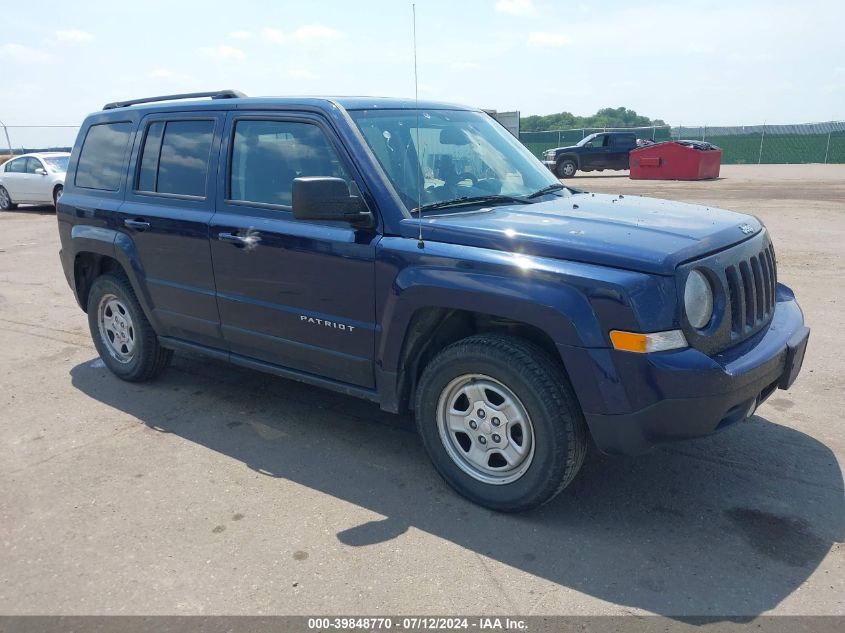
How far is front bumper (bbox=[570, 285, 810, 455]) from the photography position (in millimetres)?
3000

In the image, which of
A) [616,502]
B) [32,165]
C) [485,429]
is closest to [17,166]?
[32,165]

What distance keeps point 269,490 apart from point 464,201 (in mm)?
1880

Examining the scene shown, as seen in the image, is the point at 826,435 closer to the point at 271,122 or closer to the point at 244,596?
the point at 244,596

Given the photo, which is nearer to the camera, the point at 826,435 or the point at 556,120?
the point at 826,435

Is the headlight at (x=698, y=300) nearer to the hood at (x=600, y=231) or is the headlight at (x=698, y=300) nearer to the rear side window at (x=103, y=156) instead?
the hood at (x=600, y=231)

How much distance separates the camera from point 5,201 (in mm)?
18969

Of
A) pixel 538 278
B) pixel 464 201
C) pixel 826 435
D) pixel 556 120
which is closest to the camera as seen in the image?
pixel 538 278

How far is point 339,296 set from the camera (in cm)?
391

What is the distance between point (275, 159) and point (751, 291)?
8.78 feet

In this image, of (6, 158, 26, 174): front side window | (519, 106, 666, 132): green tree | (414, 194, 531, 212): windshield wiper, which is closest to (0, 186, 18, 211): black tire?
(6, 158, 26, 174): front side window

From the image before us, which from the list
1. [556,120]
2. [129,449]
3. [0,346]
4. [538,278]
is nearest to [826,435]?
[538,278]

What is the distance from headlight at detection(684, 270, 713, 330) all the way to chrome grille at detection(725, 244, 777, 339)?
0.51 ft

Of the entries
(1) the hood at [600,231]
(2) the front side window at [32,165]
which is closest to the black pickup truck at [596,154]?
(2) the front side window at [32,165]

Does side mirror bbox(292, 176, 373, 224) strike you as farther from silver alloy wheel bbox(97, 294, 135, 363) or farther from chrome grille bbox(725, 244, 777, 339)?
silver alloy wheel bbox(97, 294, 135, 363)
